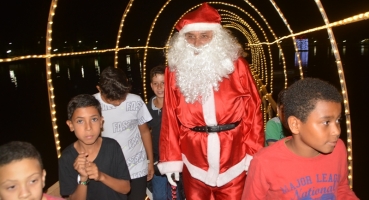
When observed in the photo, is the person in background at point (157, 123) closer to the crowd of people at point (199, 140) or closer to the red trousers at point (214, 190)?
the crowd of people at point (199, 140)

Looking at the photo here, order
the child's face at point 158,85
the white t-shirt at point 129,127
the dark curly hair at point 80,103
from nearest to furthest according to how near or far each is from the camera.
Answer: the dark curly hair at point 80,103, the white t-shirt at point 129,127, the child's face at point 158,85

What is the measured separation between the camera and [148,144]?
3.67 m

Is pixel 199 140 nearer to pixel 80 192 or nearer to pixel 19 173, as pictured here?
pixel 80 192

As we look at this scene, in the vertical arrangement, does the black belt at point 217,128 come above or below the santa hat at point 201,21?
below

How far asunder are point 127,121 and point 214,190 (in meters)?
1.07

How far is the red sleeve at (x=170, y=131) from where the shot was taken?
320 cm

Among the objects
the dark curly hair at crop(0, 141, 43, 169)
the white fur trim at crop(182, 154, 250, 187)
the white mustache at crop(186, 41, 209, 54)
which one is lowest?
the white fur trim at crop(182, 154, 250, 187)

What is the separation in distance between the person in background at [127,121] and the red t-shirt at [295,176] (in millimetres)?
1623

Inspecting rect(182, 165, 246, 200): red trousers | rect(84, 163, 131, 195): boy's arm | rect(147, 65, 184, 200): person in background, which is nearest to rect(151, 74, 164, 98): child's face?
rect(147, 65, 184, 200): person in background

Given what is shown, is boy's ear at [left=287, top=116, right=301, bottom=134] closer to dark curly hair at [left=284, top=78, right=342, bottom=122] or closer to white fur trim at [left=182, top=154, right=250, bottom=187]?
dark curly hair at [left=284, top=78, right=342, bottom=122]

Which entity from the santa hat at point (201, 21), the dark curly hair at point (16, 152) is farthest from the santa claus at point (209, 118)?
the dark curly hair at point (16, 152)

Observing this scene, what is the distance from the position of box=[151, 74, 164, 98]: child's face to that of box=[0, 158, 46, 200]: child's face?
2155 millimetres

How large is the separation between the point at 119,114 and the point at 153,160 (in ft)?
2.86

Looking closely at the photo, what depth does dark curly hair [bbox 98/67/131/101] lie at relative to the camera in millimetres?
3170
